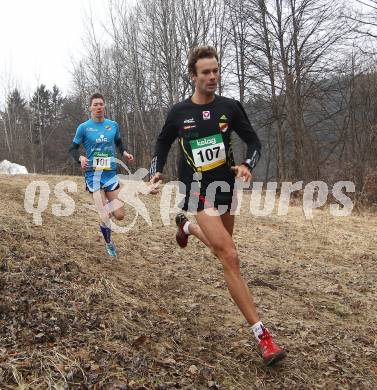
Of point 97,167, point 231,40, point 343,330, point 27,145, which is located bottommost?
point 343,330

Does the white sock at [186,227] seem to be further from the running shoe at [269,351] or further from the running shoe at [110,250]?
the running shoe at [110,250]

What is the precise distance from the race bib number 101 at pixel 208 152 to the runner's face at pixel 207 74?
1.34ft

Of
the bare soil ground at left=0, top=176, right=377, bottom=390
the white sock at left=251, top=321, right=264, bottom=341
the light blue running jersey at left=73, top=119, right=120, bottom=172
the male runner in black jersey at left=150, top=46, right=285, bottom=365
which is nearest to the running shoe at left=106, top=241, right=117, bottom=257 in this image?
the bare soil ground at left=0, top=176, right=377, bottom=390

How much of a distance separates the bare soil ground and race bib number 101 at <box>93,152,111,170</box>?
1206mm

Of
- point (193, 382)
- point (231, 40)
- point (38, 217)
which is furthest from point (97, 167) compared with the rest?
point (231, 40)

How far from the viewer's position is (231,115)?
373 centimetres

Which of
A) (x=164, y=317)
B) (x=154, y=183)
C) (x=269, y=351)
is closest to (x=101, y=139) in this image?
(x=154, y=183)

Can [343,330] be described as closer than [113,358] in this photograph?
No

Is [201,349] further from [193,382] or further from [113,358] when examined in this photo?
[113,358]

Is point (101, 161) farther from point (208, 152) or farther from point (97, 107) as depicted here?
point (208, 152)

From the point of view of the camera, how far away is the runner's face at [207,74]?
11.6 feet

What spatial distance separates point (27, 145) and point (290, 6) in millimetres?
30097

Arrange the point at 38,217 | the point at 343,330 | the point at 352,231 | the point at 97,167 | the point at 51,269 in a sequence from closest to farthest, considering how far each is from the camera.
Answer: the point at 343,330, the point at 51,269, the point at 97,167, the point at 38,217, the point at 352,231

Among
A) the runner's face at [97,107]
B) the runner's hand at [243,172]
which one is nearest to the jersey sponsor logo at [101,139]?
the runner's face at [97,107]
